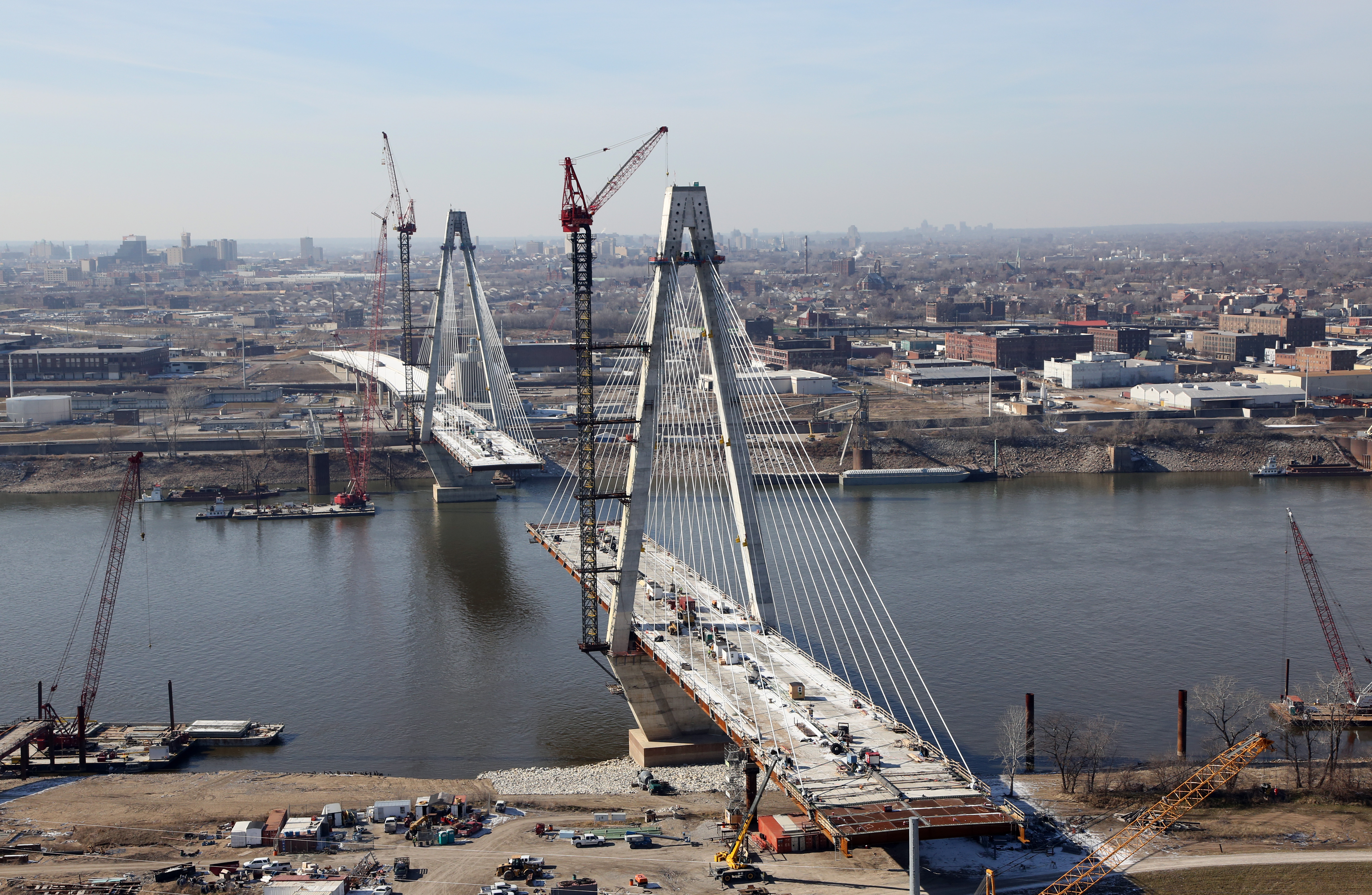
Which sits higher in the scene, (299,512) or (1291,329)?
(1291,329)

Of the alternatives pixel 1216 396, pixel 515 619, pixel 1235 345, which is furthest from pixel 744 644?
pixel 1235 345

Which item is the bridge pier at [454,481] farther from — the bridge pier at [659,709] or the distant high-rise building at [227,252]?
the distant high-rise building at [227,252]

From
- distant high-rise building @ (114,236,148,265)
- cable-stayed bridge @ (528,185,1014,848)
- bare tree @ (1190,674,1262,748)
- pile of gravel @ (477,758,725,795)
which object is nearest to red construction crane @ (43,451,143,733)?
pile of gravel @ (477,758,725,795)

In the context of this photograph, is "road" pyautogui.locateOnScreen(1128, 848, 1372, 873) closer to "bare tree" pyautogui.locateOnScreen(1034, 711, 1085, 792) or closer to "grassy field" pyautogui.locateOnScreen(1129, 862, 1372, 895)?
"grassy field" pyautogui.locateOnScreen(1129, 862, 1372, 895)

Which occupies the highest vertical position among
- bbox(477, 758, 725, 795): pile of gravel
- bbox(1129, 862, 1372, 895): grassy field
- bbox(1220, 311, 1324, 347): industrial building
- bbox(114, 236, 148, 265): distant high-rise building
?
bbox(114, 236, 148, 265): distant high-rise building

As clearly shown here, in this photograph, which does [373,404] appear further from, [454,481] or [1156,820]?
[1156,820]

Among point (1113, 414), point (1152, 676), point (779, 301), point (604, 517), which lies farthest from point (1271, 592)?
point (779, 301)

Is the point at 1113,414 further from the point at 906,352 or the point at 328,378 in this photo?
the point at 328,378
